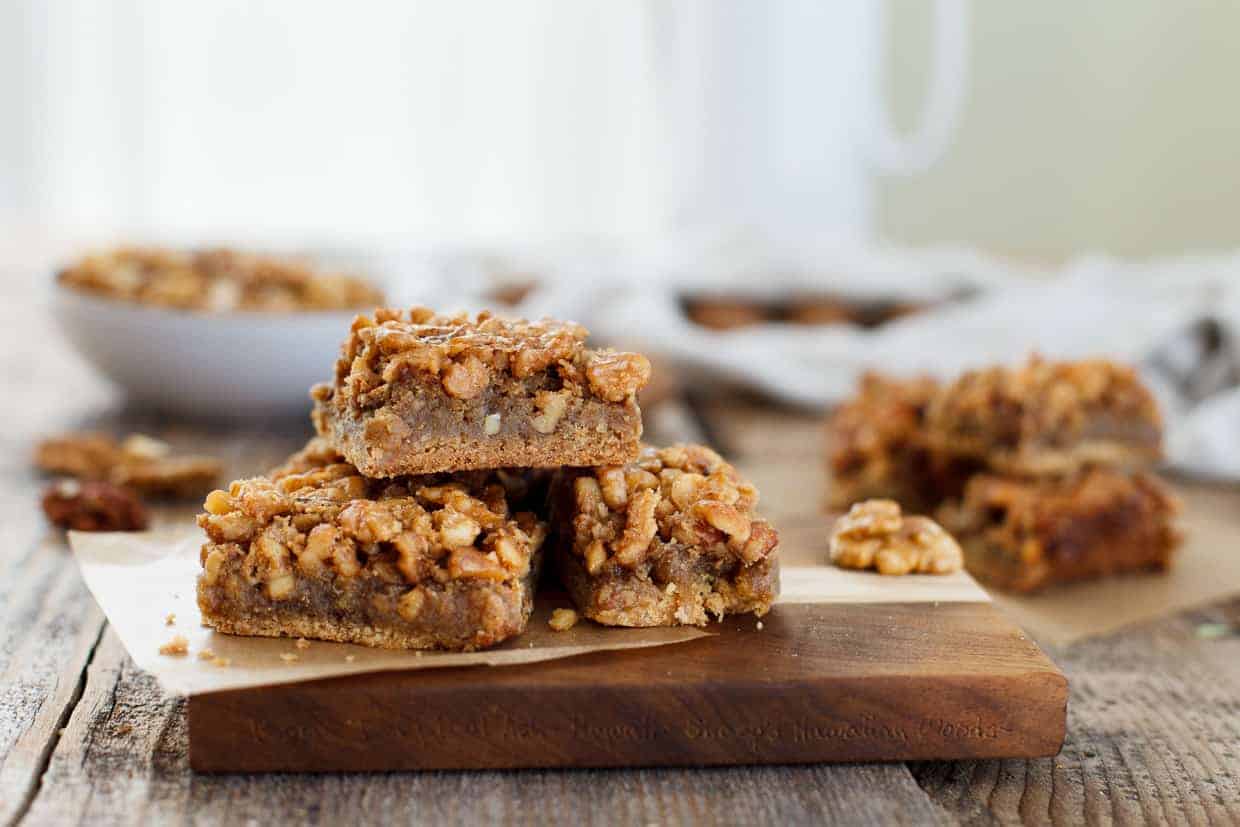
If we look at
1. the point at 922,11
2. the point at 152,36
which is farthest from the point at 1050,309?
the point at 152,36

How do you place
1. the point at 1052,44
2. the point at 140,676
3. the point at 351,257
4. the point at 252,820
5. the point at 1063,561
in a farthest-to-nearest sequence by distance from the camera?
the point at 1052,44
the point at 351,257
the point at 1063,561
the point at 140,676
the point at 252,820

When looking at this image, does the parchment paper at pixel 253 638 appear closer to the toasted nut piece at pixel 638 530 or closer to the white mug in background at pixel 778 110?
the toasted nut piece at pixel 638 530

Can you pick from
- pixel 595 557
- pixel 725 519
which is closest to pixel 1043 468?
pixel 725 519

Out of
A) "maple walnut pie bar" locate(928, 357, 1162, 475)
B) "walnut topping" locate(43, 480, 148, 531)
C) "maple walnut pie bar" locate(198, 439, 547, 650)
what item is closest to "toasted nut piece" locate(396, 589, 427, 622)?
"maple walnut pie bar" locate(198, 439, 547, 650)

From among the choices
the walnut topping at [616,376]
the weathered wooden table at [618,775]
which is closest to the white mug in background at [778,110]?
the weathered wooden table at [618,775]

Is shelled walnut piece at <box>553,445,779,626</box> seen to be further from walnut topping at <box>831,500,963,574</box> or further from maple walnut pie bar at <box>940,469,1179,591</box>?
maple walnut pie bar at <box>940,469,1179,591</box>

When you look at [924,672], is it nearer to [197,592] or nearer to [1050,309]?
[197,592]
